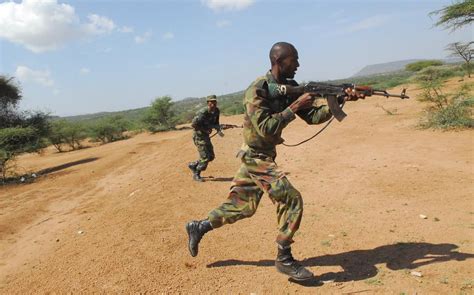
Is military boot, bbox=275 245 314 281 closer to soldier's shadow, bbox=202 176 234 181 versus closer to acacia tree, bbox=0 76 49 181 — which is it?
soldier's shadow, bbox=202 176 234 181

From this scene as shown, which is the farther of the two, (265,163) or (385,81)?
(385,81)

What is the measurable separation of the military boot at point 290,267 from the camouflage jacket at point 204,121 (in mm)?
4762

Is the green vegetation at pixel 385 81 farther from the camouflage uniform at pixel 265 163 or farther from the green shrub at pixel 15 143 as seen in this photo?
the green shrub at pixel 15 143

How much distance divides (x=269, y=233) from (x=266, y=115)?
1.90 m

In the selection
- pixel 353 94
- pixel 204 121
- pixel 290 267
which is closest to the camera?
pixel 290 267

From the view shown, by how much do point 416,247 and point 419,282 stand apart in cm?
77

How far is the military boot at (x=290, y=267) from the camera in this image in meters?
3.31

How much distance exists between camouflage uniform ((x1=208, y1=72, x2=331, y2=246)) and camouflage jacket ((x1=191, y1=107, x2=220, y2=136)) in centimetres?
433

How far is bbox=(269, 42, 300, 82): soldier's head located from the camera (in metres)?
3.37

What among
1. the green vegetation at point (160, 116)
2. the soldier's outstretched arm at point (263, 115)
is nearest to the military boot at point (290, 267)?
the soldier's outstretched arm at point (263, 115)

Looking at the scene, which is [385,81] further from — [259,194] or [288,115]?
[288,115]

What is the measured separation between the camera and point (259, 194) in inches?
143

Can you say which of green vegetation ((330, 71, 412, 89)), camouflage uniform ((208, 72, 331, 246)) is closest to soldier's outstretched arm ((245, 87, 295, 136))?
camouflage uniform ((208, 72, 331, 246))

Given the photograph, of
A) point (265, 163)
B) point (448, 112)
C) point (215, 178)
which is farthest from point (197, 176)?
point (448, 112)
